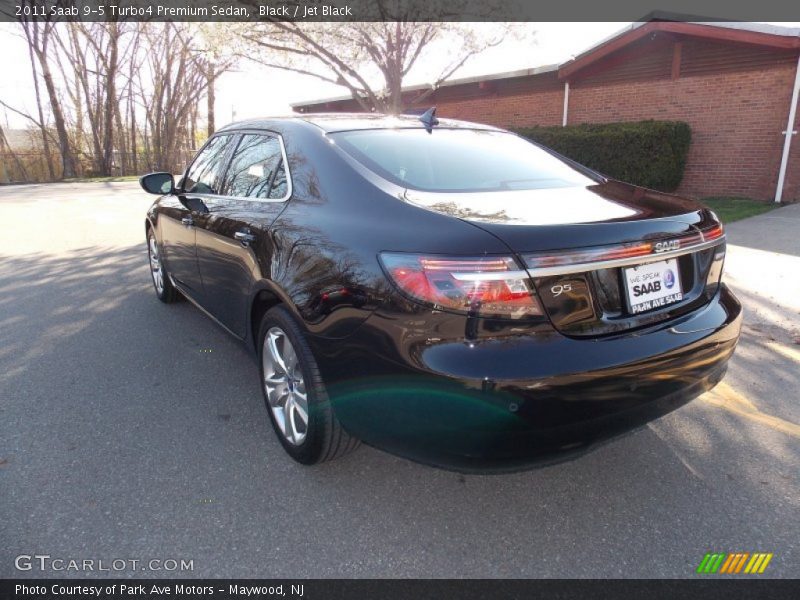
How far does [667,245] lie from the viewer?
2.13m

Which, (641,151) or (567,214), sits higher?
(567,214)

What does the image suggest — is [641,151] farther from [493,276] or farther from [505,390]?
[505,390]

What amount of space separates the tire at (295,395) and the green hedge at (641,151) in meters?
10.5

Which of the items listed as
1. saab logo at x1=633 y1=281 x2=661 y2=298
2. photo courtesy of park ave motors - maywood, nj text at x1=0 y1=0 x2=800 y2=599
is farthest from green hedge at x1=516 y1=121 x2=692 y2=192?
saab logo at x1=633 y1=281 x2=661 y2=298

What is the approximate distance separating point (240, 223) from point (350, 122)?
85 cm

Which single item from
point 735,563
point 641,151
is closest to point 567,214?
point 735,563

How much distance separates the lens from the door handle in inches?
113

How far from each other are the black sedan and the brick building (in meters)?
10.3

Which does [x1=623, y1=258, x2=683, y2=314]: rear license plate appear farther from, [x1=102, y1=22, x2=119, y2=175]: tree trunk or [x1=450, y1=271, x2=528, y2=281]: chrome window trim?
[x1=102, y1=22, x2=119, y2=175]: tree trunk

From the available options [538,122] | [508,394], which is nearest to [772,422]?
[508,394]

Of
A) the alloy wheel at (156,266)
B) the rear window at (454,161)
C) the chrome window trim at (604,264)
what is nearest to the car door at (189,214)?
the alloy wheel at (156,266)

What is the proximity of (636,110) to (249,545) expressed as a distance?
13.7 meters

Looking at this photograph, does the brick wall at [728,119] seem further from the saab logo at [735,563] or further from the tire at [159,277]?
the tire at [159,277]
